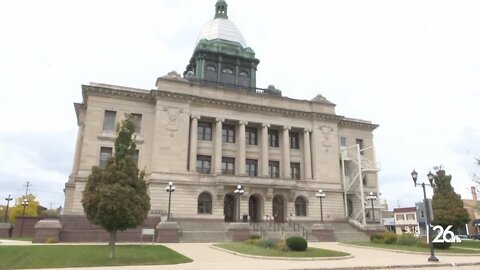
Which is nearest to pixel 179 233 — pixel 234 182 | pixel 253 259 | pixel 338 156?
pixel 234 182

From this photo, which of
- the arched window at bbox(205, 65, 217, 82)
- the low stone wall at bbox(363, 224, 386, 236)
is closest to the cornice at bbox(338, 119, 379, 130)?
the low stone wall at bbox(363, 224, 386, 236)

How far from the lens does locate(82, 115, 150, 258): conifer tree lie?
56.6ft

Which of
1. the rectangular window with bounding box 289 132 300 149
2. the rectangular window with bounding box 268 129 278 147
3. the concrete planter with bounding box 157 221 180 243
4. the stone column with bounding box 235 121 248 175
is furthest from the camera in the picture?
the rectangular window with bounding box 289 132 300 149

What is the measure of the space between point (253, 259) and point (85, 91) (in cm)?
3128

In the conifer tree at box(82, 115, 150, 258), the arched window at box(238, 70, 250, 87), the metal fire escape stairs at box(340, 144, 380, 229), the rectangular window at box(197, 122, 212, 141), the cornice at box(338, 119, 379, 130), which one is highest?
the arched window at box(238, 70, 250, 87)

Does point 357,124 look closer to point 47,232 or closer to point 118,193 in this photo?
point 47,232

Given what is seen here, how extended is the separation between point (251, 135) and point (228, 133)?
→ 3316 mm

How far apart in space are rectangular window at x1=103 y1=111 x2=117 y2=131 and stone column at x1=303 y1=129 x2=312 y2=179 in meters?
24.5

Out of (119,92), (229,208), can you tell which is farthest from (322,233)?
(119,92)

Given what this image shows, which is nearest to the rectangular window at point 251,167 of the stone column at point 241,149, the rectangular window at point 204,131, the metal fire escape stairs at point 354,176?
the stone column at point 241,149

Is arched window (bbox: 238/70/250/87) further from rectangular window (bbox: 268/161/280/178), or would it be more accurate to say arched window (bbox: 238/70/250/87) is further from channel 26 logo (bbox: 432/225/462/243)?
channel 26 logo (bbox: 432/225/462/243)

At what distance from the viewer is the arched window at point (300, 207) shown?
4531 centimetres

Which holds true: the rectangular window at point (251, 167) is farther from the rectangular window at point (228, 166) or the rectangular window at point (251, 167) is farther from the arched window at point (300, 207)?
the arched window at point (300, 207)

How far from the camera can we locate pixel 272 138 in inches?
1925
